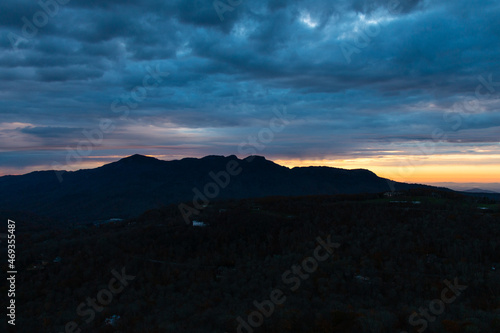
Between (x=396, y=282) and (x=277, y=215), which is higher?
(x=277, y=215)

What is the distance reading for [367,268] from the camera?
67.8 feet

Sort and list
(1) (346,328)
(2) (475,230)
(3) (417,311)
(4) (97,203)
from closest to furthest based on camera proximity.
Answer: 1. (1) (346,328)
2. (3) (417,311)
3. (2) (475,230)
4. (4) (97,203)

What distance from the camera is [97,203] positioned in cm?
18125

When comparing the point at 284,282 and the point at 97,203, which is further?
the point at 97,203

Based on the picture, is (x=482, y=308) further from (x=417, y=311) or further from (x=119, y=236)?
(x=119, y=236)

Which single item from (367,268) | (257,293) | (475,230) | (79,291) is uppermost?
(475,230)

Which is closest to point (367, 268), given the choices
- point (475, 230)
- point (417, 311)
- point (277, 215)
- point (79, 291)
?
point (417, 311)

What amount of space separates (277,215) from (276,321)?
2289 cm

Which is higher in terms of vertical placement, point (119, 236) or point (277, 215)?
point (277, 215)

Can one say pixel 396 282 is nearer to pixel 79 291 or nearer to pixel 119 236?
pixel 79 291

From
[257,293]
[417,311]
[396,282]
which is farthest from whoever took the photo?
[257,293]

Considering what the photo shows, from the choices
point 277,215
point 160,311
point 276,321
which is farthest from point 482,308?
point 277,215

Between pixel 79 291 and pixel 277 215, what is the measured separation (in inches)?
799

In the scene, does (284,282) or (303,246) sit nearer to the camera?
(284,282)
